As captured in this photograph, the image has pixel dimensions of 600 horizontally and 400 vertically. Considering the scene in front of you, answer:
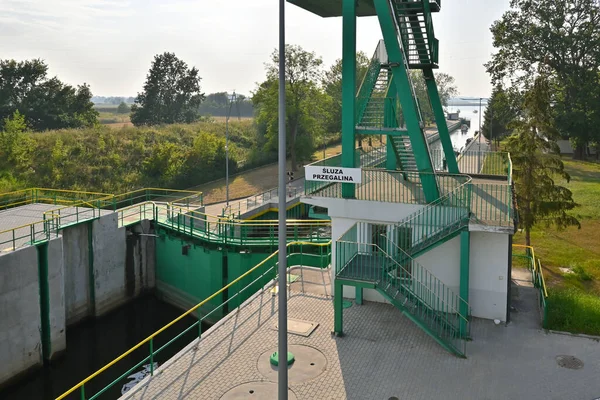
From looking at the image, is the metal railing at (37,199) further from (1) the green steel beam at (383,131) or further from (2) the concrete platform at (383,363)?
(1) the green steel beam at (383,131)

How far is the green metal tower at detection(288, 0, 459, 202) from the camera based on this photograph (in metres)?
14.9

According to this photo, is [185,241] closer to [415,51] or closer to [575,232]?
[415,51]

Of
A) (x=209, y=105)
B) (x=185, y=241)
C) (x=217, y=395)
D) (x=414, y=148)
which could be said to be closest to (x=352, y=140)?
(x=414, y=148)

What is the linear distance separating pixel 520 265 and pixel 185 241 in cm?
1390

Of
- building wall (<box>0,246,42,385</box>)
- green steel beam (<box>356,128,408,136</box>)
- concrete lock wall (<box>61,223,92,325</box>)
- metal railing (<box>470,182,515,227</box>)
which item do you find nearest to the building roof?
green steel beam (<box>356,128,408,136</box>)

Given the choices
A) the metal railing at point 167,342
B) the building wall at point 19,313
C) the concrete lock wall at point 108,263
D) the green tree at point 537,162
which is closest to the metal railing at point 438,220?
the metal railing at point 167,342

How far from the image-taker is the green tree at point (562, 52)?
2080 inches

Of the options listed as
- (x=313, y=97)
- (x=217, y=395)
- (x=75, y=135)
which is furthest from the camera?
(x=313, y=97)

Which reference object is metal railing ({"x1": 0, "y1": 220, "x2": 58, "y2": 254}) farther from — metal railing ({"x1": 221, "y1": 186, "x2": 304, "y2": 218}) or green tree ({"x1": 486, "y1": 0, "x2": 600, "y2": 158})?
green tree ({"x1": 486, "y1": 0, "x2": 600, "y2": 158})

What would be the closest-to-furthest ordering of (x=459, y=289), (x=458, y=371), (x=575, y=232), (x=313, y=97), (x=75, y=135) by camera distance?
(x=458, y=371) < (x=459, y=289) < (x=575, y=232) < (x=75, y=135) < (x=313, y=97)

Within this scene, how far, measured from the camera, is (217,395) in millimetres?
11156

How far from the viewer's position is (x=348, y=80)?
1508 centimetres

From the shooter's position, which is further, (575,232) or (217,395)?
(575,232)

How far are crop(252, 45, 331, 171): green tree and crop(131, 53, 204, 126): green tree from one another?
30.6 metres
